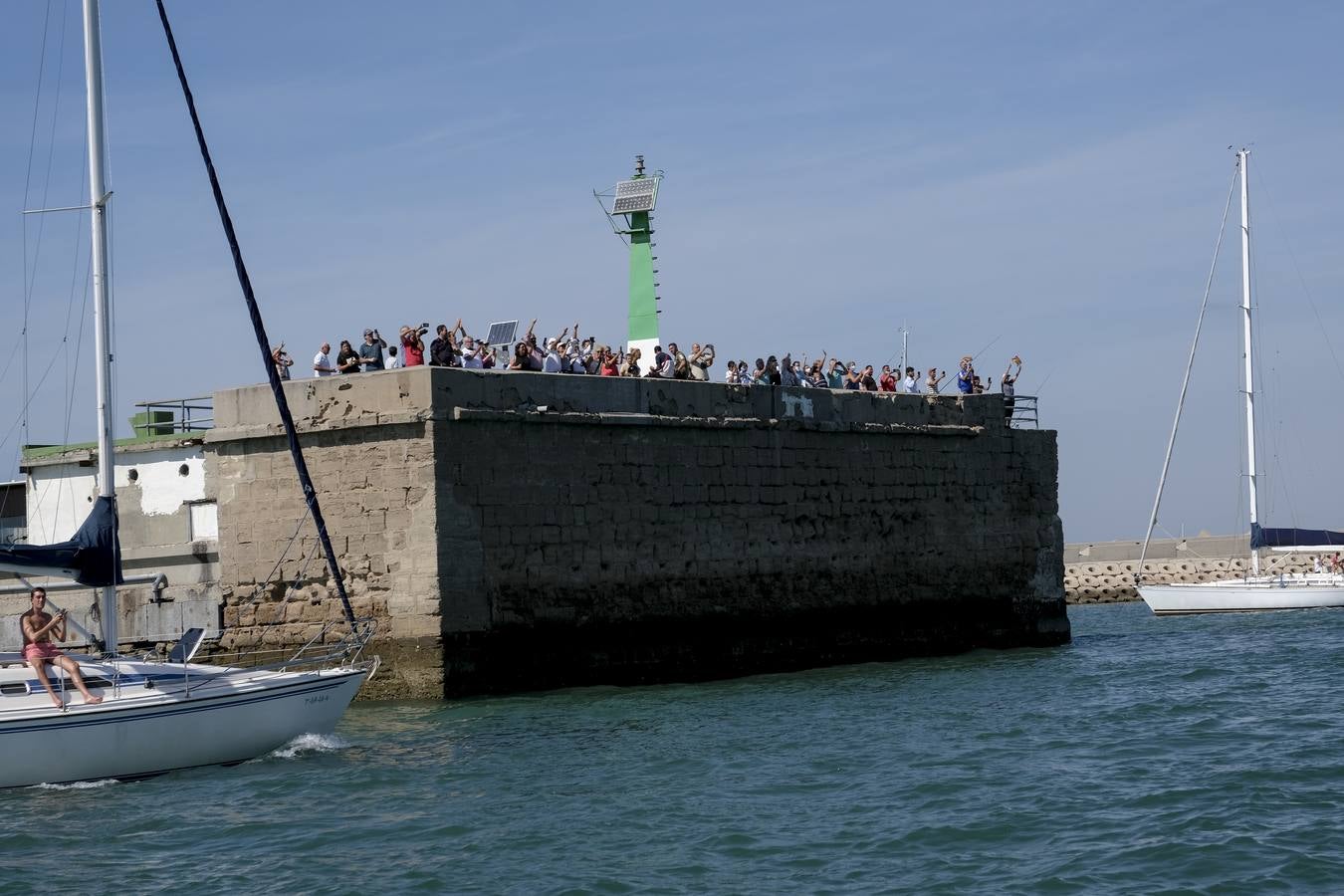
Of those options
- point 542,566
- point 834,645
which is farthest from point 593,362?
point 834,645

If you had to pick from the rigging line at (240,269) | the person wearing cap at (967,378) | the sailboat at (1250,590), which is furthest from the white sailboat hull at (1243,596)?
the rigging line at (240,269)

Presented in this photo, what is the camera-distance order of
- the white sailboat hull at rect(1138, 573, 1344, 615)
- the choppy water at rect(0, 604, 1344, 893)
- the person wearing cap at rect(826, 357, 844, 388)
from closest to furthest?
1. the choppy water at rect(0, 604, 1344, 893)
2. the person wearing cap at rect(826, 357, 844, 388)
3. the white sailboat hull at rect(1138, 573, 1344, 615)

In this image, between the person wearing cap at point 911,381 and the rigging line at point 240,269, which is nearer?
the rigging line at point 240,269

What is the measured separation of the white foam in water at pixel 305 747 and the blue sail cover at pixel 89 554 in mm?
2113

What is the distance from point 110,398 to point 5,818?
3.81 metres

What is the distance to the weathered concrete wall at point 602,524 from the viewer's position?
18.7 metres

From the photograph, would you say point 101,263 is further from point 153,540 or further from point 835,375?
point 835,375

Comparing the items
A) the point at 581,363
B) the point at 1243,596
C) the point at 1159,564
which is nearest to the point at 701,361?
the point at 581,363

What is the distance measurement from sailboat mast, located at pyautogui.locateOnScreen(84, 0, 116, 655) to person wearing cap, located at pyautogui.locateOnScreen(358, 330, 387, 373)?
18.1 feet

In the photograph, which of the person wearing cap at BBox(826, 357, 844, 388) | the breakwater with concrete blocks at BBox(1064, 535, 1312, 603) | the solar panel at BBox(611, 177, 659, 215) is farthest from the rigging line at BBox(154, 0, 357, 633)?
the breakwater with concrete blocks at BBox(1064, 535, 1312, 603)

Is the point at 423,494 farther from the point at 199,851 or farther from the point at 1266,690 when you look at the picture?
the point at 1266,690

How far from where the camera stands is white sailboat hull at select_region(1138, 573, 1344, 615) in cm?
3812

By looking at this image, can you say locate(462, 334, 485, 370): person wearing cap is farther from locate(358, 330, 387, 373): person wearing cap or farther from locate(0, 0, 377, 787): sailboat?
locate(0, 0, 377, 787): sailboat

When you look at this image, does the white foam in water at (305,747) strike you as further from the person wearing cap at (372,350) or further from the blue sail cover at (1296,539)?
the blue sail cover at (1296,539)
